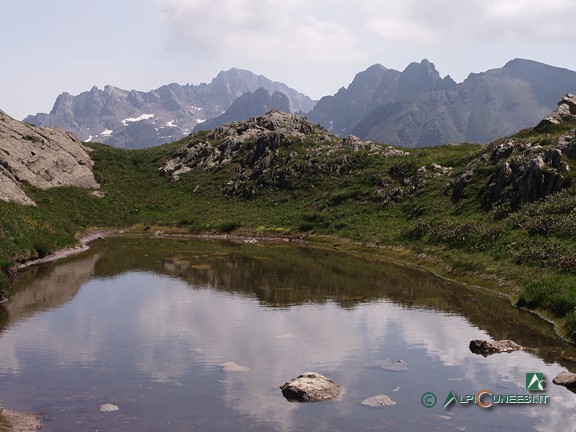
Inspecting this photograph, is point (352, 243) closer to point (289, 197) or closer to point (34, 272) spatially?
point (289, 197)

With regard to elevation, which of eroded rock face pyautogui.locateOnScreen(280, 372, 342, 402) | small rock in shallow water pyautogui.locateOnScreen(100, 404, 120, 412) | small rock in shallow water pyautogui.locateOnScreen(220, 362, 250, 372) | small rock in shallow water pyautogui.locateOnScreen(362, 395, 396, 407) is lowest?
small rock in shallow water pyautogui.locateOnScreen(100, 404, 120, 412)

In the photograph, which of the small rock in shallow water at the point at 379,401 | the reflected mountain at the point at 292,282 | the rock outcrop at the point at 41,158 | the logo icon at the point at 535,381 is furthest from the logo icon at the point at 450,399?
the rock outcrop at the point at 41,158

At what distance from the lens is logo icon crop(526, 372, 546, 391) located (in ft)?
74.1

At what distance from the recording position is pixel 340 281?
4975cm

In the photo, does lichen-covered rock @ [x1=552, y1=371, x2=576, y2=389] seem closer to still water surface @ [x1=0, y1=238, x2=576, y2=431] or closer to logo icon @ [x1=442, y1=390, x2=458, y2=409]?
still water surface @ [x1=0, y1=238, x2=576, y2=431]

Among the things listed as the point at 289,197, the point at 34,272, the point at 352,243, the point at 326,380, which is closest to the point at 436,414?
the point at 326,380

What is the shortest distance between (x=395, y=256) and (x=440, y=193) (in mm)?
21456

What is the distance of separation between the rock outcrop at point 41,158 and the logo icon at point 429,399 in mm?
94133

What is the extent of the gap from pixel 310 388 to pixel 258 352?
20.9 feet

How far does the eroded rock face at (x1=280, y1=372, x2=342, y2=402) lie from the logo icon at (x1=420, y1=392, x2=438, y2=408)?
3309 millimetres

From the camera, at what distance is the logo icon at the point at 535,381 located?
22.6m

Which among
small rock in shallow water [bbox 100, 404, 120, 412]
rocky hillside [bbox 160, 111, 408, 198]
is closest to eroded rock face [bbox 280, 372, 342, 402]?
small rock in shallow water [bbox 100, 404, 120, 412]

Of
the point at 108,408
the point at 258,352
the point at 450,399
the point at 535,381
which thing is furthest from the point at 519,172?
the point at 108,408

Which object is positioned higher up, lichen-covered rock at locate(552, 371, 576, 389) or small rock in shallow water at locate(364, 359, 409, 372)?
lichen-covered rock at locate(552, 371, 576, 389)
